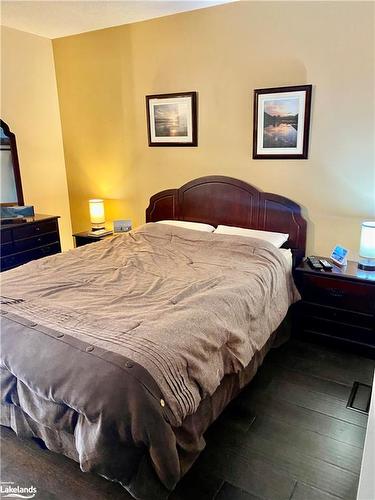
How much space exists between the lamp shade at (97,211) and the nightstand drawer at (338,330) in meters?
2.32

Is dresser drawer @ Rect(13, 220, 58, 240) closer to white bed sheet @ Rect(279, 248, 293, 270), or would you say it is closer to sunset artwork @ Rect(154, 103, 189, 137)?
sunset artwork @ Rect(154, 103, 189, 137)

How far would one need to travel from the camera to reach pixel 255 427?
193cm

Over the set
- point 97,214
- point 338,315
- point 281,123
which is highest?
point 281,123

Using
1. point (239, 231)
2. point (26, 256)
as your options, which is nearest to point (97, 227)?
point (26, 256)

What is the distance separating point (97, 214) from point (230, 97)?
180 centimetres

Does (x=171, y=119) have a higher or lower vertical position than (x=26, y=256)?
higher

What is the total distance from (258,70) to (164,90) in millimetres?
935

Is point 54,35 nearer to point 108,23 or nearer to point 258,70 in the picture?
point 108,23

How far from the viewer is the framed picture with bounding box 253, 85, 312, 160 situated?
9.02ft

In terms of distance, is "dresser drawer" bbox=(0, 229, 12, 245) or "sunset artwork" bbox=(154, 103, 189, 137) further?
"sunset artwork" bbox=(154, 103, 189, 137)

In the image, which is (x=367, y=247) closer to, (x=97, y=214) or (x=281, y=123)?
(x=281, y=123)

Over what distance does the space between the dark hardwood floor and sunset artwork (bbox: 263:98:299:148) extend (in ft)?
5.95

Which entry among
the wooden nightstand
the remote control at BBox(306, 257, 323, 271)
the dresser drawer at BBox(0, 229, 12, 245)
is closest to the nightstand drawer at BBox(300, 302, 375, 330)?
the wooden nightstand

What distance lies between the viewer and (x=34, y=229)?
3.50m
